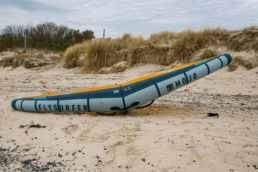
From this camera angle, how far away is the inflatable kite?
3.55m

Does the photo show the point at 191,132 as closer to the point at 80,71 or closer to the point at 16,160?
the point at 16,160

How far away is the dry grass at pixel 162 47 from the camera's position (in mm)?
8562

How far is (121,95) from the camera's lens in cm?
353

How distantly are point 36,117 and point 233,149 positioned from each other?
292cm

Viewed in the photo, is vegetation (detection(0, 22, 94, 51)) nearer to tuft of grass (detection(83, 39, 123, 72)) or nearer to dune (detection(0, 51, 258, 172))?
tuft of grass (detection(83, 39, 123, 72))

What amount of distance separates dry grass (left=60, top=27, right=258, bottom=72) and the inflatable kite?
5139mm

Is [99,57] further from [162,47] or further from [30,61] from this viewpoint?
[30,61]

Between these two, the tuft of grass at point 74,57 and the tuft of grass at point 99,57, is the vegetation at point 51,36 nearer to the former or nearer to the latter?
the tuft of grass at point 74,57

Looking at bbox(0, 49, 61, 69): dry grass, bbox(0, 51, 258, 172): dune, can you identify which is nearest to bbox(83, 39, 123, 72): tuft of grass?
bbox(0, 49, 61, 69): dry grass

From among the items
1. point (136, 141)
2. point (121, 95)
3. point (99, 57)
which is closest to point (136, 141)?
point (136, 141)

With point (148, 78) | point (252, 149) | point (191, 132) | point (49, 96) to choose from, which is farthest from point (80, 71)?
point (252, 149)

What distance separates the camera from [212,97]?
532 cm

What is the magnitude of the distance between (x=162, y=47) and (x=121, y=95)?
6.42 m

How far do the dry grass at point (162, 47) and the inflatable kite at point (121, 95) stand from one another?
5.14 metres
